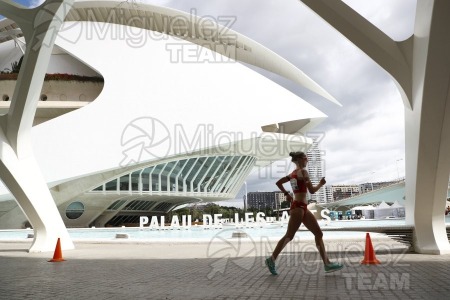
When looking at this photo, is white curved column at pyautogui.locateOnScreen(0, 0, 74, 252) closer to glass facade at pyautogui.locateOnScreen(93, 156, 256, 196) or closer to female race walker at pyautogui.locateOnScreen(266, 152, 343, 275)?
female race walker at pyautogui.locateOnScreen(266, 152, 343, 275)

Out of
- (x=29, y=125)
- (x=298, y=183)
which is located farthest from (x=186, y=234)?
(x=298, y=183)

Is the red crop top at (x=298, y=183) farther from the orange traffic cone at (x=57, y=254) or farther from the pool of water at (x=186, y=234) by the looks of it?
the pool of water at (x=186, y=234)

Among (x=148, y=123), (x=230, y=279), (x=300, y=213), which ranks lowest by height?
(x=230, y=279)

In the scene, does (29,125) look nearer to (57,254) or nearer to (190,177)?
(57,254)

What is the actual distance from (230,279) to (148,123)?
66.1ft

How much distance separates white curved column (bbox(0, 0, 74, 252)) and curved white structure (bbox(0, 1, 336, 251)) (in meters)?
13.4

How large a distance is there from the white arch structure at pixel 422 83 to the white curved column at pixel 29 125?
5.19 m

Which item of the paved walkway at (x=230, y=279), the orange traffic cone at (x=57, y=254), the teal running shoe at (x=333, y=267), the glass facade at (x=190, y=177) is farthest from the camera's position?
the glass facade at (x=190, y=177)

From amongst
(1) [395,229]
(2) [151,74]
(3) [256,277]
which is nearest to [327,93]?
(2) [151,74]

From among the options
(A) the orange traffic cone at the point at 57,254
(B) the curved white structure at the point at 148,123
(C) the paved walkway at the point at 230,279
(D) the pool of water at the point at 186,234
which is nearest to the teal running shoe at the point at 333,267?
(C) the paved walkway at the point at 230,279

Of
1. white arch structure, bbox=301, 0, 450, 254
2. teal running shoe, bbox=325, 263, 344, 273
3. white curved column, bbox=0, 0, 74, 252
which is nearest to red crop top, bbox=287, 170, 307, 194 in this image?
teal running shoe, bbox=325, 263, 344, 273

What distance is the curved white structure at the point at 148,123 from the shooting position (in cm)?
2270

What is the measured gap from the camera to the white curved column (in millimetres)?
7500

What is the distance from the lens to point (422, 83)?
458 centimetres
